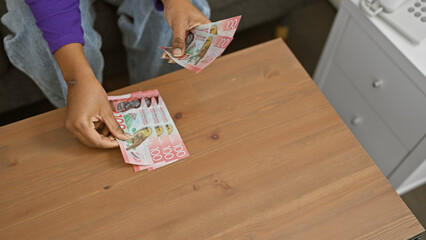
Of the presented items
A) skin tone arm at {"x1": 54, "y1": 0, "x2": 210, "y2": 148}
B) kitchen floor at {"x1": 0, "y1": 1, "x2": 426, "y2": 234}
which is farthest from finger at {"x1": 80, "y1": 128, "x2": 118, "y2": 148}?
kitchen floor at {"x1": 0, "y1": 1, "x2": 426, "y2": 234}

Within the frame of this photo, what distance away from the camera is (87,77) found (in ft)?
2.74

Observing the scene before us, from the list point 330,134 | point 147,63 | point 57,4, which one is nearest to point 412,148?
A: point 330,134

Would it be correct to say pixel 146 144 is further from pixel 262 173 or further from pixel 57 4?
pixel 57 4

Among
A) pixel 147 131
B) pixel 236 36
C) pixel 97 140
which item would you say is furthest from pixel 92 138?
pixel 236 36

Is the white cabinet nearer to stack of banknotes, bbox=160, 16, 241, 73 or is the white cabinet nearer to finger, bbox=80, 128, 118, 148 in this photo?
stack of banknotes, bbox=160, 16, 241, 73

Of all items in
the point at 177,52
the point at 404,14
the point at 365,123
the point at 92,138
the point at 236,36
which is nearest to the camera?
the point at 92,138

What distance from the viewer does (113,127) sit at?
816 mm

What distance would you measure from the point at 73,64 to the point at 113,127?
7.6 inches

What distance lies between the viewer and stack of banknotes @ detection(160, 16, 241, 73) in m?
0.85

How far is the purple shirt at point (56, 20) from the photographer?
2.76 feet

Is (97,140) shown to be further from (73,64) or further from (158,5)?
(158,5)

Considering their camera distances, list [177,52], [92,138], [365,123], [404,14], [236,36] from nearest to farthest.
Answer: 1. [92,138]
2. [177,52]
3. [404,14]
4. [365,123]
5. [236,36]

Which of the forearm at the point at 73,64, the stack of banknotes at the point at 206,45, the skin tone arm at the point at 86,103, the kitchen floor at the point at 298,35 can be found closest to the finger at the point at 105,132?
the skin tone arm at the point at 86,103

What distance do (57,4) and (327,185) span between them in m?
0.80
